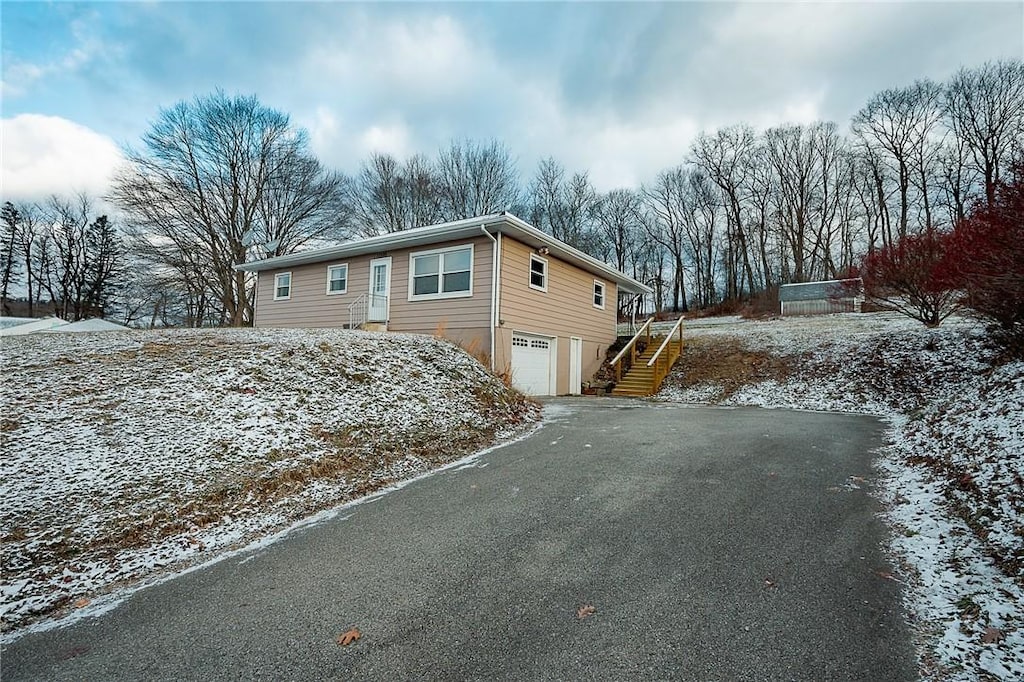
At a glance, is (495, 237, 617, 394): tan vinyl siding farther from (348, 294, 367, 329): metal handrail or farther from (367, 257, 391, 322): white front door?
(348, 294, 367, 329): metal handrail

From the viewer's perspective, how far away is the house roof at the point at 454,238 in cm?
1152

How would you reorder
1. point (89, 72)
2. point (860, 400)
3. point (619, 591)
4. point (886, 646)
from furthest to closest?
point (860, 400), point (89, 72), point (619, 591), point (886, 646)

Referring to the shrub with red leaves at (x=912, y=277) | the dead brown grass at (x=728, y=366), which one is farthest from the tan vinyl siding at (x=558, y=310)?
the shrub with red leaves at (x=912, y=277)

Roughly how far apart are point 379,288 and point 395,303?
2.65ft

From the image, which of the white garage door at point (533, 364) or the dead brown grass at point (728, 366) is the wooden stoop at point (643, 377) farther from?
the white garage door at point (533, 364)

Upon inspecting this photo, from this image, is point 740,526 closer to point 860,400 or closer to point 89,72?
point 860,400

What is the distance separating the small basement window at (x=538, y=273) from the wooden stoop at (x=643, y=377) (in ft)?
12.7

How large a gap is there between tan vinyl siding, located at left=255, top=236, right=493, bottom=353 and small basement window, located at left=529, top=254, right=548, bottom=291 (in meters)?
1.62

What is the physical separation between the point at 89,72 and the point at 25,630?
27.2 feet

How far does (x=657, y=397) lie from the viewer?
13398 millimetres

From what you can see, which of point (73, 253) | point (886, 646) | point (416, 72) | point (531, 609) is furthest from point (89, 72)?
point (73, 253)

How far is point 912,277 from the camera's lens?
42.2 feet

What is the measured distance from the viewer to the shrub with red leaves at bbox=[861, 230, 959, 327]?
1218 cm

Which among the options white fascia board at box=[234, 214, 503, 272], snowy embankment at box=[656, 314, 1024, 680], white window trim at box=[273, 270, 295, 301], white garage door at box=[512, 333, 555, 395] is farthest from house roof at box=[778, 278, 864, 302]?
white window trim at box=[273, 270, 295, 301]
